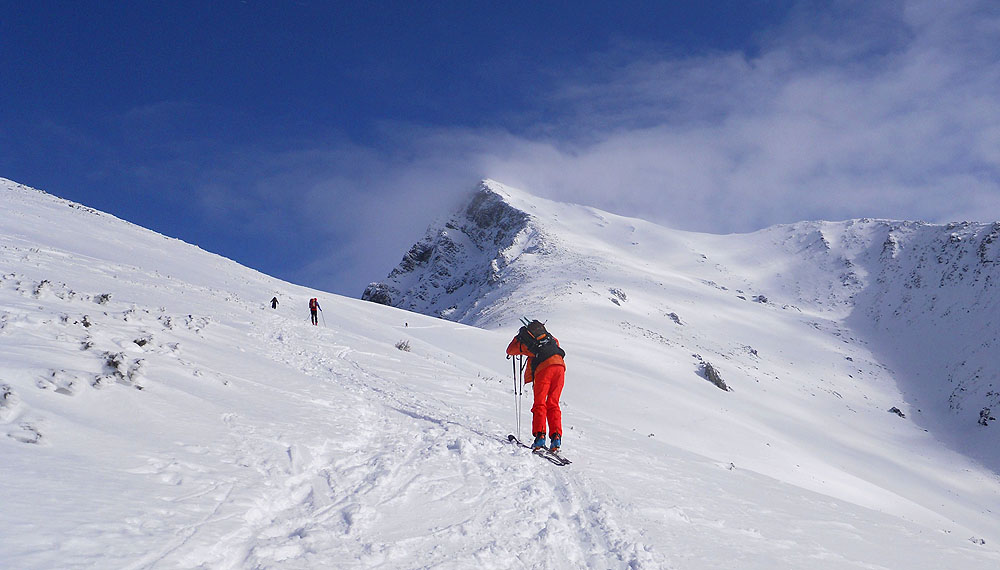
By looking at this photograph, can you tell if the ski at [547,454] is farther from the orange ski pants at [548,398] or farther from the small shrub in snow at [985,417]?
the small shrub in snow at [985,417]

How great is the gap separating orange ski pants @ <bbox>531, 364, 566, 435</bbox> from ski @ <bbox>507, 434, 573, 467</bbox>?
29 centimetres

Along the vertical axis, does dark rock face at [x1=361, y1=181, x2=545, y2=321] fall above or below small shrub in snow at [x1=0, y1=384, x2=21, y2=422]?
above

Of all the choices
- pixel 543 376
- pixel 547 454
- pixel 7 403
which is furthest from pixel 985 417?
pixel 7 403

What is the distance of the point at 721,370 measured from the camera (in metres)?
43.2

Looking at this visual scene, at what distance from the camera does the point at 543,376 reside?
8.27 m

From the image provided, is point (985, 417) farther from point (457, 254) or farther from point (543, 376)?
point (457, 254)

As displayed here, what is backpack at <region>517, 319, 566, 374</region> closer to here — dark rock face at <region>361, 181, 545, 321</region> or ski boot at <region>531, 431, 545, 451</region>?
ski boot at <region>531, 431, 545, 451</region>

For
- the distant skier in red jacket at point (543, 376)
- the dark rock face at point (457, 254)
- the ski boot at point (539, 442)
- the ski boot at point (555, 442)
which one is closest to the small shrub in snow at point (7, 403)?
the distant skier in red jacket at point (543, 376)

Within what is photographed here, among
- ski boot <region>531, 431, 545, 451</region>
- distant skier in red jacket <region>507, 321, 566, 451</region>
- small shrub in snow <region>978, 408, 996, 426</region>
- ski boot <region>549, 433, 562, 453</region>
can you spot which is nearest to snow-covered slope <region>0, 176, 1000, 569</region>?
ski boot <region>549, 433, 562, 453</region>

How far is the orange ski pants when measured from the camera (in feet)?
26.2

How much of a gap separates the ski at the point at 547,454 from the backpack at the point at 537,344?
3.84 feet

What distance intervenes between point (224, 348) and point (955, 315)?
90.7 m

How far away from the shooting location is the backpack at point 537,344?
8430 millimetres

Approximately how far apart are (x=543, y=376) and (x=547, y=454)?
1247mm
